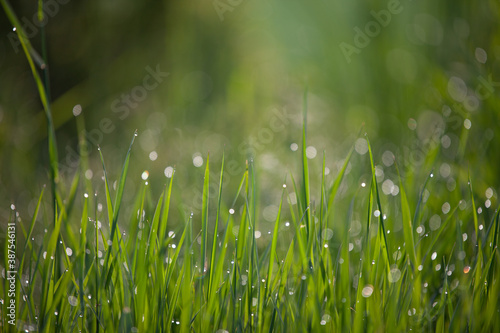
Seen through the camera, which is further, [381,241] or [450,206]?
[450,206]

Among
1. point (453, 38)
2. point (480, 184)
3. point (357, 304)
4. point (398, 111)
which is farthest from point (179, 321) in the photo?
point (453, 38)

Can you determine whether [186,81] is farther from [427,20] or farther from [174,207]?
[427,20]

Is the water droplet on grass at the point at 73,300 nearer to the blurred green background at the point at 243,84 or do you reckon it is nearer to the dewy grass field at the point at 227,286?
the dewy grass field at the point at 227,286

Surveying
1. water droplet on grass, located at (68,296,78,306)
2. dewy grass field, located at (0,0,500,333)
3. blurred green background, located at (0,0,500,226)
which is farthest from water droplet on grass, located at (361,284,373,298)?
blurred green background, located at (0,0,500,226)

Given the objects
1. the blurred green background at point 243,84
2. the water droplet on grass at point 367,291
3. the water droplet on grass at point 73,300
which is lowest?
the water droplet on grass at point 367,291

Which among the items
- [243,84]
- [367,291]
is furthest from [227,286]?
[243,84]

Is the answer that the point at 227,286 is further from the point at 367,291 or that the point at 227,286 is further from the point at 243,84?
the point at 243,84

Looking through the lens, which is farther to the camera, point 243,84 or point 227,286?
point 243,84

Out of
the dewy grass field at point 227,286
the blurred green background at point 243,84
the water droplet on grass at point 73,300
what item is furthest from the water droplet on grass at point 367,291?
the blurred green background at point 243,84
